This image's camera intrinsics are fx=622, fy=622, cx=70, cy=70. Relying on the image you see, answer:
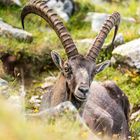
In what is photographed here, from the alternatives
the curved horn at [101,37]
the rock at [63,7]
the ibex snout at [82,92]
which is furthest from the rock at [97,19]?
the ibex snout at [82,92]

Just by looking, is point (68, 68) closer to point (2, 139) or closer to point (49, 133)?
point (49, 133)

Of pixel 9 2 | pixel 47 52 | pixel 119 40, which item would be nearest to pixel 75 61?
pixel 47 52

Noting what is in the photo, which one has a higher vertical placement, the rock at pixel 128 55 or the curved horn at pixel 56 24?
the curved horn at pixel 56 24

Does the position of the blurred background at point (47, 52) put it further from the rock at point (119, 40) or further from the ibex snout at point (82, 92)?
the ibex snout at point (82, 92)

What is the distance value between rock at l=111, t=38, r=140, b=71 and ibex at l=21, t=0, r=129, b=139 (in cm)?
244

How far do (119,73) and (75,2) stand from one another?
321 inches

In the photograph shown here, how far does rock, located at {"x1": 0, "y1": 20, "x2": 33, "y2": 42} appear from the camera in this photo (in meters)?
19.5

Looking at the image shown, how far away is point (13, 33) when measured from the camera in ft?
64.4

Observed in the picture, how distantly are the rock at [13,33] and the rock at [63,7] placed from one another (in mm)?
4658

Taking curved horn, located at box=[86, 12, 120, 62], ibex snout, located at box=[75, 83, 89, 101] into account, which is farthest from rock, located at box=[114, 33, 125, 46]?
ibex snout, located at box=[75, 83, 89, 101]

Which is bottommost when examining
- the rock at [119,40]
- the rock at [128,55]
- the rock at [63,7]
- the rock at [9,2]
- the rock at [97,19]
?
the rock at [128,55]

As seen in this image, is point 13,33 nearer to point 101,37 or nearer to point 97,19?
point 97,19

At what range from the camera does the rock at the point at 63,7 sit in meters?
24.8

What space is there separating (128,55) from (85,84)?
22.5 feet
